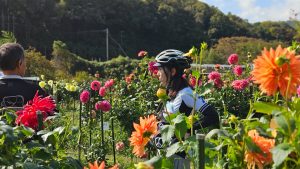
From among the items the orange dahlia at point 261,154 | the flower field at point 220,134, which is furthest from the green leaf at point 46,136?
the orange dahlia at point 261,154

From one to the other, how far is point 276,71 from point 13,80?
5.08 ft

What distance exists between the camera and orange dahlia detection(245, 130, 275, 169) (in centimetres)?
82

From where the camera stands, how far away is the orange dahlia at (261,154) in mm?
821

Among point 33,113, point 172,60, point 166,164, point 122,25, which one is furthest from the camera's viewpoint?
point 122,25

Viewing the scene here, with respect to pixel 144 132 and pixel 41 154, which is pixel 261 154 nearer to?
pixel 144 132

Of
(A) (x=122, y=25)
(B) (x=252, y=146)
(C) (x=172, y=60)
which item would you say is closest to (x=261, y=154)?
(B) (x=252, y=146)

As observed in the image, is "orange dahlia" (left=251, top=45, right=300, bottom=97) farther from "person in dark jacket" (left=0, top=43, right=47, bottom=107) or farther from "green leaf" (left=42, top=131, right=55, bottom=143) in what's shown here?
"person in dark jacket" (left=0, top=43, right=47, bottom=107)

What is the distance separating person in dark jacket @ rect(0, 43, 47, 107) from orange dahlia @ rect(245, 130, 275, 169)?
142 cm

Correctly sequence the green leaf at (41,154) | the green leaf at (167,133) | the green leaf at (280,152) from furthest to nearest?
the green leaf at (41,154)
the green leaf at (167,133)
the green leaf at (280,152)

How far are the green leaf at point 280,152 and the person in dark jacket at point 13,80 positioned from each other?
1.50 m

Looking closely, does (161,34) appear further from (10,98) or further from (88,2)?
(10,98)

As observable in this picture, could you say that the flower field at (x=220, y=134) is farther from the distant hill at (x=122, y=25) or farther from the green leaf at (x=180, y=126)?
the distant hill at (x=122, y=25)

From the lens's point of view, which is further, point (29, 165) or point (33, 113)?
point (33, 113)

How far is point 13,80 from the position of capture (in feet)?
6.95
